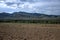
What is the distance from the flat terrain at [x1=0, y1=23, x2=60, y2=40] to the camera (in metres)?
2.68

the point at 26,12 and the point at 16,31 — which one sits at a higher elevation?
the point at 26,12

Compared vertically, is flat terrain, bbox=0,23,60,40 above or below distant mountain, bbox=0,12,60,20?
below

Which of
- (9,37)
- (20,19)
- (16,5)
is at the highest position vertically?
(16,5)

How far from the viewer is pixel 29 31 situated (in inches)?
110

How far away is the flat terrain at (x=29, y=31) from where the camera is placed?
2.68 metres

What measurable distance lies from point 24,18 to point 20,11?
15 centimetres

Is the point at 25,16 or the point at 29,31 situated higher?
the point at 25,16

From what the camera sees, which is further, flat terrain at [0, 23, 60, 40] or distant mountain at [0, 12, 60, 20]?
distant mountain at [0, 12, 60, 20]

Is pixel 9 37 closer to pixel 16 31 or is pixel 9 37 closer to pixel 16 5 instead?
→ pixel 16 31

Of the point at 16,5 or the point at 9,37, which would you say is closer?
the point at 9,37

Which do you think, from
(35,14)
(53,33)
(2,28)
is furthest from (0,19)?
(53,33)

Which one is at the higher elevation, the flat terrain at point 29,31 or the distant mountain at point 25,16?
the distant mountain at point 25,16

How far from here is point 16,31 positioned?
280cm

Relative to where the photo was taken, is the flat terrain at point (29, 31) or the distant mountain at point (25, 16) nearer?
the flat terrain at point (29, 31)
